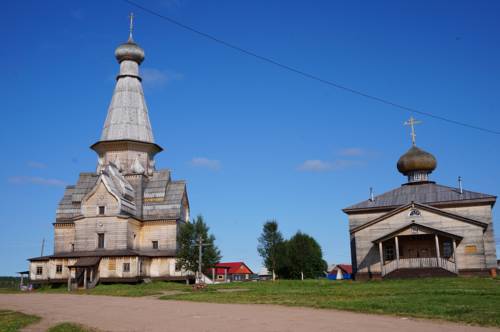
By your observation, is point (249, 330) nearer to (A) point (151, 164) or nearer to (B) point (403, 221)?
(B) point (403, 221)

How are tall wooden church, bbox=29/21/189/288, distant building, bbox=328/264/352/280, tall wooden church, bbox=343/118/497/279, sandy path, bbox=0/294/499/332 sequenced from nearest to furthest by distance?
sandy path, bbox=0/294/499/332
tall wooden church, bbox=343/118/497/279
tall wooden church, bbox=29/21/189/288
distant building, bbox=328/264/352/280

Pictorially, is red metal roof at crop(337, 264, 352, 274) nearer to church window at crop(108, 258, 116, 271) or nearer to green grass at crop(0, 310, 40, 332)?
church window at crop(108, 258, 116, 271)

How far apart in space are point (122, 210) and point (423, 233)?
23.9 metres

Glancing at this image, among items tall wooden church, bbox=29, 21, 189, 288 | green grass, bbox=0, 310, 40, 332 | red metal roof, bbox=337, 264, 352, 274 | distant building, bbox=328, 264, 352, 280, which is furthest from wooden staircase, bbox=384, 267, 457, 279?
red metal roof, bbox=337, 264, 352, 274

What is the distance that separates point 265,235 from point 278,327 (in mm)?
43054

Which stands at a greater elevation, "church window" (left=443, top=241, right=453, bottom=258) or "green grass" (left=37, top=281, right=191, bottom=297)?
"church window" (left=443, top=241, right=453, bottom=258)

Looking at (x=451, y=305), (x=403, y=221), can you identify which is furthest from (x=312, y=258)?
(x=451, y=305)

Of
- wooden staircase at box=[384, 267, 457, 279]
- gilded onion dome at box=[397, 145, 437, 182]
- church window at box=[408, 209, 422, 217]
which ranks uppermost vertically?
gilded onion dome at box=[397, 145, 437, 182]

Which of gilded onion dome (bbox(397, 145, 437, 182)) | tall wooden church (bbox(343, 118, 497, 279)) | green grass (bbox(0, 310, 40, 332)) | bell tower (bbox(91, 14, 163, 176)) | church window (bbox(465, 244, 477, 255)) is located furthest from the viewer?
bell tower (bbox(91, 14, 163, 176))

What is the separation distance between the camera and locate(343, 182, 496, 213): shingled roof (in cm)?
3712

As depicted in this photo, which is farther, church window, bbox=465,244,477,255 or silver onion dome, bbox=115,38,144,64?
silver onion dome, bbox=115,38,144,64

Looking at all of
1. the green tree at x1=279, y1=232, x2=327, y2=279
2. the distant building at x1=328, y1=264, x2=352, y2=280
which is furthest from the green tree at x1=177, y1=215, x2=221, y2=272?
the distant building at x1=328, y1=264, x2=352, y2=280

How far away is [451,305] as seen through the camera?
607 inches

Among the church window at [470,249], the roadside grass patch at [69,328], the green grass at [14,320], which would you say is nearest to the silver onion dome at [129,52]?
the church window at [470,249]
